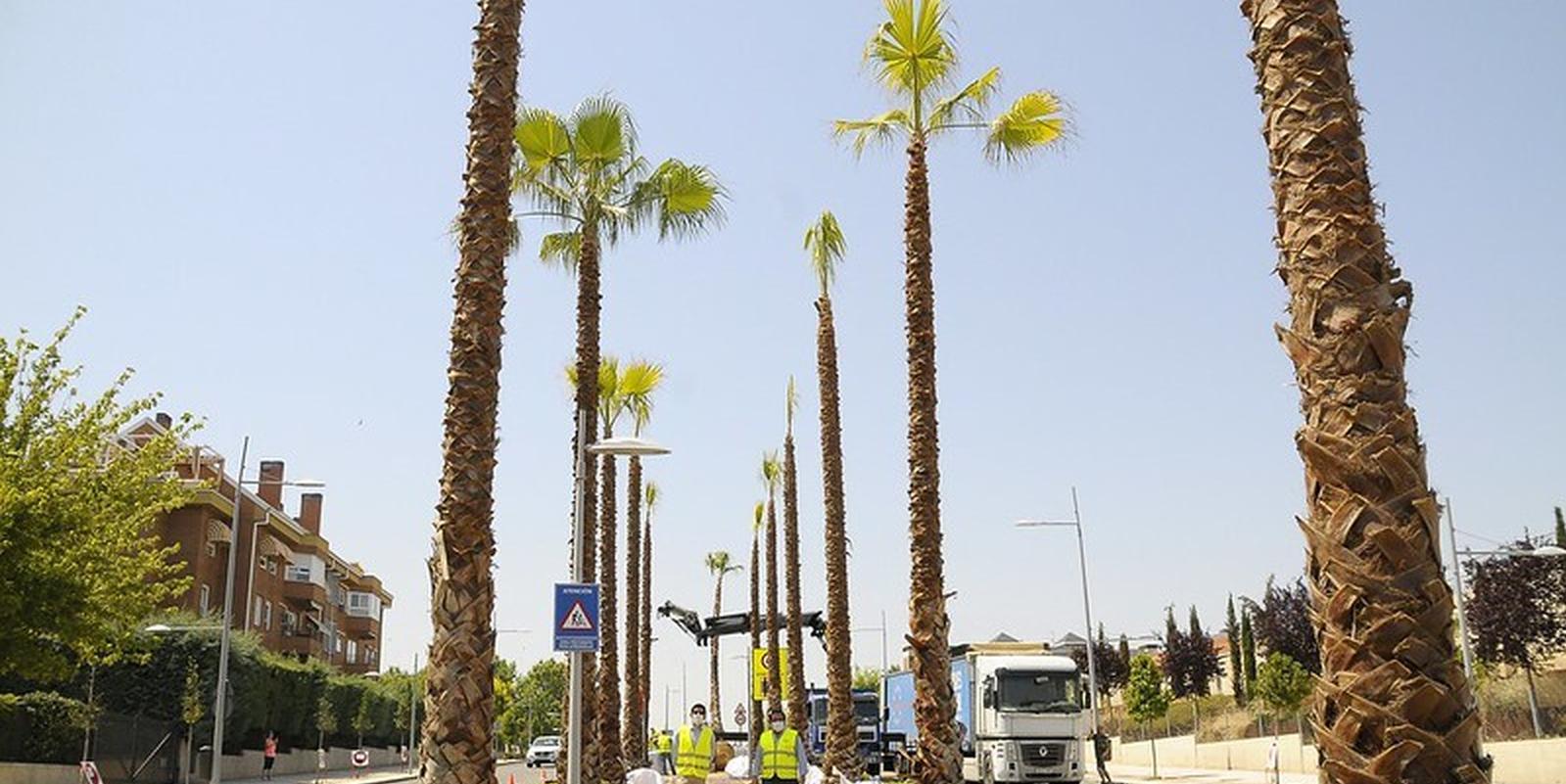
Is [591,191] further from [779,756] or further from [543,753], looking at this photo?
[543,753]

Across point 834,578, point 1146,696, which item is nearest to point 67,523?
point 834,578

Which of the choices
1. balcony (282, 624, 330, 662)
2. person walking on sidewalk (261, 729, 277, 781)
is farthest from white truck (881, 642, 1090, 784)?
balcony (282, 624, 330, 662)

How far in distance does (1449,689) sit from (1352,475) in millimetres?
852

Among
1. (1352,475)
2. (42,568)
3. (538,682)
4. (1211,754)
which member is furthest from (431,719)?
(538,682)

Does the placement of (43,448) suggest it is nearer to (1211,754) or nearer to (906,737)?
(906,737)

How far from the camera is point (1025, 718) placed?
106 ft

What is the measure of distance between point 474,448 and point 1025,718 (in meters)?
24.3

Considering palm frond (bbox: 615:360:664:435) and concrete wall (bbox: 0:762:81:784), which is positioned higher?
palm frond (bbox: 615:360:664:435)

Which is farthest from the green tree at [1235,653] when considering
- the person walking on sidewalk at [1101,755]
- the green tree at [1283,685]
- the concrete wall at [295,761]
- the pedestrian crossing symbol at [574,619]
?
the pedestrian crossing symbol at [574,619]

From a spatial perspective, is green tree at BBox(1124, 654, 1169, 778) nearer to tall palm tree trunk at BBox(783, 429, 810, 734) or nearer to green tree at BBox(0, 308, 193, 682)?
tall palm tree trunk at BBox(783, 429, 810, 734)

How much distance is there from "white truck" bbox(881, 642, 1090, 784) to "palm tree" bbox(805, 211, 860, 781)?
2.69m

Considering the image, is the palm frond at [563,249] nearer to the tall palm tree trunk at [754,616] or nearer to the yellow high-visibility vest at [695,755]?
the yellow high-visibility vest at [695,755]

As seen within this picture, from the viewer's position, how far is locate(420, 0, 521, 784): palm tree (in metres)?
9.90

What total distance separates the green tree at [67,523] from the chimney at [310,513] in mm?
54861
